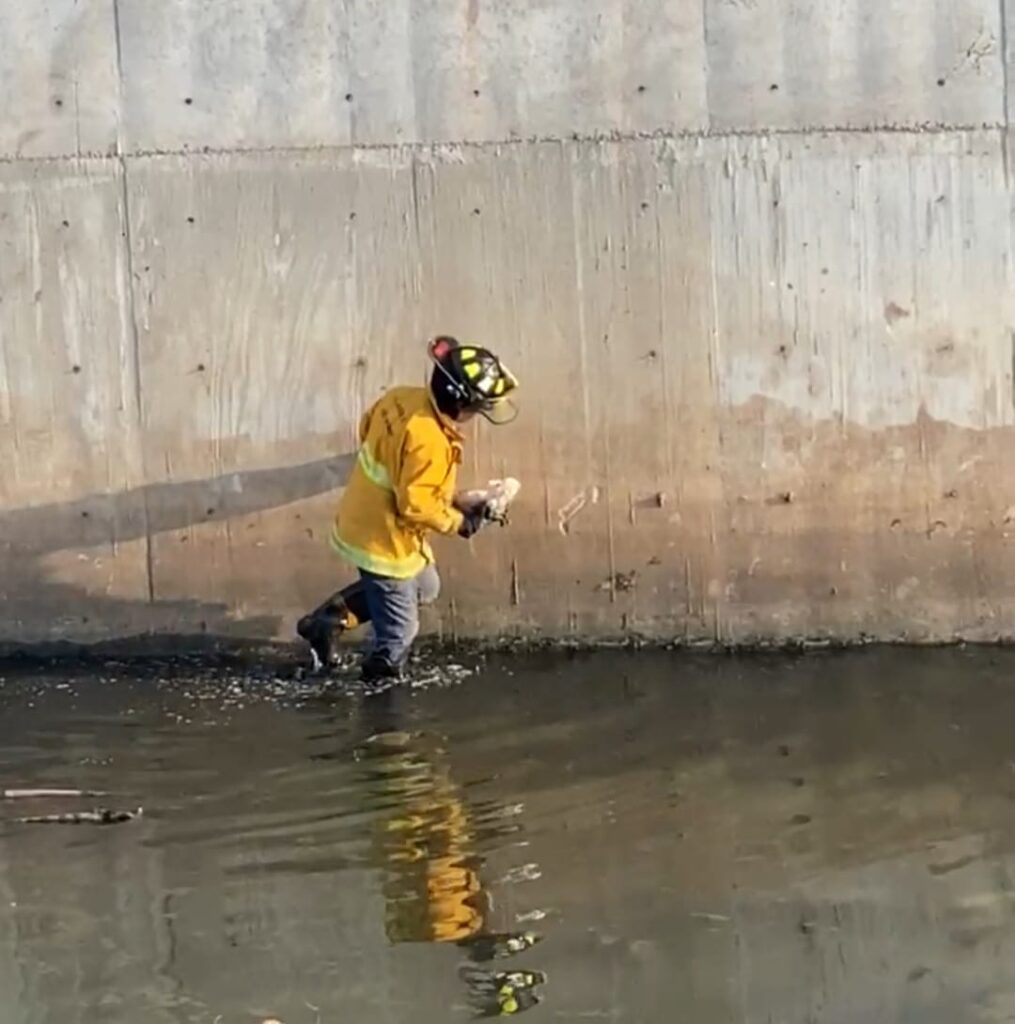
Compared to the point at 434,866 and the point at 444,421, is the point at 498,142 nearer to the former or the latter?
the point at 444,421

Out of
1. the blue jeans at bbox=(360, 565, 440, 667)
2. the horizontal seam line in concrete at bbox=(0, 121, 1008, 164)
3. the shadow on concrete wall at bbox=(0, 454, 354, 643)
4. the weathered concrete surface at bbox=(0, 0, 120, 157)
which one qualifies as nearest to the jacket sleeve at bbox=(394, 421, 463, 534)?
the blue jeans at bbox=(360, 565, 440, 667)

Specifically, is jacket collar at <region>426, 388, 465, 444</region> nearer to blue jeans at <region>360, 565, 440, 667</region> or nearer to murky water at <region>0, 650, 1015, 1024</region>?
blue jeans at <region>360, 565, 440, 667</region>

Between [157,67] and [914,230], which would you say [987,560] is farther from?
[157,67]

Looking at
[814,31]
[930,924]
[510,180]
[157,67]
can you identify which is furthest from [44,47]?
[930,924]

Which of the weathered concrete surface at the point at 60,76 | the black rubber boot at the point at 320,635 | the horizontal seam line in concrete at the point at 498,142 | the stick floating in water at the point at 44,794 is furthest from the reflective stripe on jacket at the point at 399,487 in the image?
the weathered concrete surface at the point at 60,76

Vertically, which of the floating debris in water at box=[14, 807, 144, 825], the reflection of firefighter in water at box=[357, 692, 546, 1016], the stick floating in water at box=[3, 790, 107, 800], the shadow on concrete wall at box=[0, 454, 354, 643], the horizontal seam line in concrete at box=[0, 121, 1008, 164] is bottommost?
the reflection of firefighter in water at box=[357, 692, 546, 1016]

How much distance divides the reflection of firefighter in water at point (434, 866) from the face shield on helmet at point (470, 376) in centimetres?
124

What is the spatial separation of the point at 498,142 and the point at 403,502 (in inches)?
60.2

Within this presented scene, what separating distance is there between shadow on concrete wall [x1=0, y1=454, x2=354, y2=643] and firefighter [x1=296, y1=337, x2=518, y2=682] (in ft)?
0.97

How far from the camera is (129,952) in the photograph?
4.71m

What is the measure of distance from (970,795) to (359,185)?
Answer: 3.35 m

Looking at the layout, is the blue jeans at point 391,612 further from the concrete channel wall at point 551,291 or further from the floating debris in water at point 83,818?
the floating debris in water at point 83,818

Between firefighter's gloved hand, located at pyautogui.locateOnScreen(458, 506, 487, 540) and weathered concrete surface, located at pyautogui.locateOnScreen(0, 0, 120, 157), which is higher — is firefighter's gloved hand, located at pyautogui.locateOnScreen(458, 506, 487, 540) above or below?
below

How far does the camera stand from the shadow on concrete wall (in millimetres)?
7246
